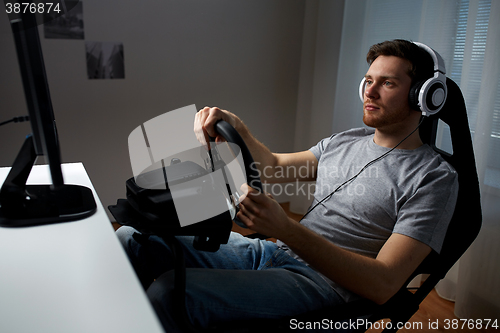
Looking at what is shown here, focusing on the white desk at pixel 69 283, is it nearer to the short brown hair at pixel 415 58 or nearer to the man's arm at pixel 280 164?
the man's arm at pixel 280 164

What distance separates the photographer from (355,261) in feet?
2.92

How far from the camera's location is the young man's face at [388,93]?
112 cm

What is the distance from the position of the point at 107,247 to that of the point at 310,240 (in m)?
0.45

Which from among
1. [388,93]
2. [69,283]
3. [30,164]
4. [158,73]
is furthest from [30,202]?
[158,73]

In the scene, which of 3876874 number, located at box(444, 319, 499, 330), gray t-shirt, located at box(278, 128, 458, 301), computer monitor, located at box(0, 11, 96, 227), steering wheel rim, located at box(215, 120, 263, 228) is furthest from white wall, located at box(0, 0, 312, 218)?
steering wheel rim, located at box(215, 120, 263, 228)

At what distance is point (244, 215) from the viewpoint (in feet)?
2.72

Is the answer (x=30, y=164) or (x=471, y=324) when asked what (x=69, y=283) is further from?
(x=471, y=324)

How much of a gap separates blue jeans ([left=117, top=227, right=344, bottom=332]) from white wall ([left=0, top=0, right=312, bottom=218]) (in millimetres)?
1527

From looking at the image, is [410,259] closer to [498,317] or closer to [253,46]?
[498,317]

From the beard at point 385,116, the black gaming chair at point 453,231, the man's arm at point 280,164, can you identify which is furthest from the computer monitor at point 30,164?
the beard at point 385,116

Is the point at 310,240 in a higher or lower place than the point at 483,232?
higher

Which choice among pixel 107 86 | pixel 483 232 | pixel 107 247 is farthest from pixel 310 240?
pixel 107 86

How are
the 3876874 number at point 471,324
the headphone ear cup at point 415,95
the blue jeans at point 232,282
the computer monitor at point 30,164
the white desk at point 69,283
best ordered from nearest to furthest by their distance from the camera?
the white desk at point 69,283 < the computer monitor at point 30,164 < the blue jeans at point 232,282 < the headphone ear cup at point 415,95 < the 3876874 number at point 471,324

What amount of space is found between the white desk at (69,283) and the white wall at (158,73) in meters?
1.72
